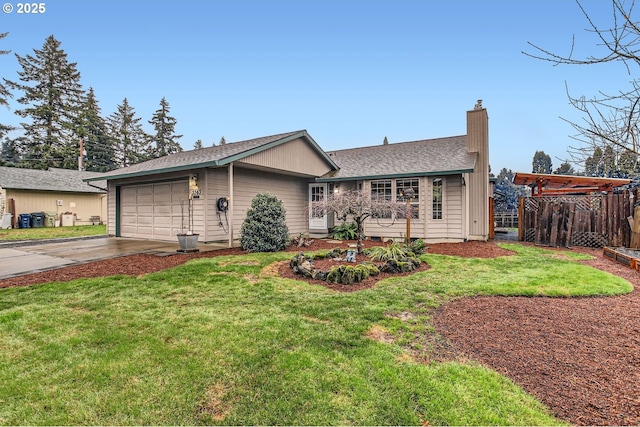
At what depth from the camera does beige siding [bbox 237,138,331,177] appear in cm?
1066

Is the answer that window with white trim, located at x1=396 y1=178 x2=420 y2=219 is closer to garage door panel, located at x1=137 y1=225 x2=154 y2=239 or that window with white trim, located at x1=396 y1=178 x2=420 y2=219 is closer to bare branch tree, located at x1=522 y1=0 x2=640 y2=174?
bare branch tree, located at x1=522 y1=0 x2=640 y2=174

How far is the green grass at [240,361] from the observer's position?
2047 millimetres

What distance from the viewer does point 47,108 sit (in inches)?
1178

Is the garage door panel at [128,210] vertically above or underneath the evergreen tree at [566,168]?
underneath

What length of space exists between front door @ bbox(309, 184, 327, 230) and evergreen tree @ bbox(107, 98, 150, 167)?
3308 centimetres

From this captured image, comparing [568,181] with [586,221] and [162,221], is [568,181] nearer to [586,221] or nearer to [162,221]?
[586,221]

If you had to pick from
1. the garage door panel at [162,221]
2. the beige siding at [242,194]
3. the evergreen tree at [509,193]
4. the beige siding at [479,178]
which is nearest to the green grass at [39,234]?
the garage door panel at [162,221]

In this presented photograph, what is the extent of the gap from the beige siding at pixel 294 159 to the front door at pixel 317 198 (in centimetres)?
72

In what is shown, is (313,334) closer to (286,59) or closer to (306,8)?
(306,8)

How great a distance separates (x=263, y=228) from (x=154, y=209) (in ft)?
18.4

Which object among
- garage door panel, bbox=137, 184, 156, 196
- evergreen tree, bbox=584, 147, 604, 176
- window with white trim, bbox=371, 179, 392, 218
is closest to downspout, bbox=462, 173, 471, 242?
window with white trim, bbox=371, 179, 392, 218

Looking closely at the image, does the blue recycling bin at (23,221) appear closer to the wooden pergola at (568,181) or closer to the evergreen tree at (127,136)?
the evergreen tree at (127,136)

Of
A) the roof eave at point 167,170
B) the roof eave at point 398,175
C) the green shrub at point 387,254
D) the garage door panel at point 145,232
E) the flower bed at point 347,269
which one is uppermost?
the roof eave at point 167,170

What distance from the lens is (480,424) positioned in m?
1.92
